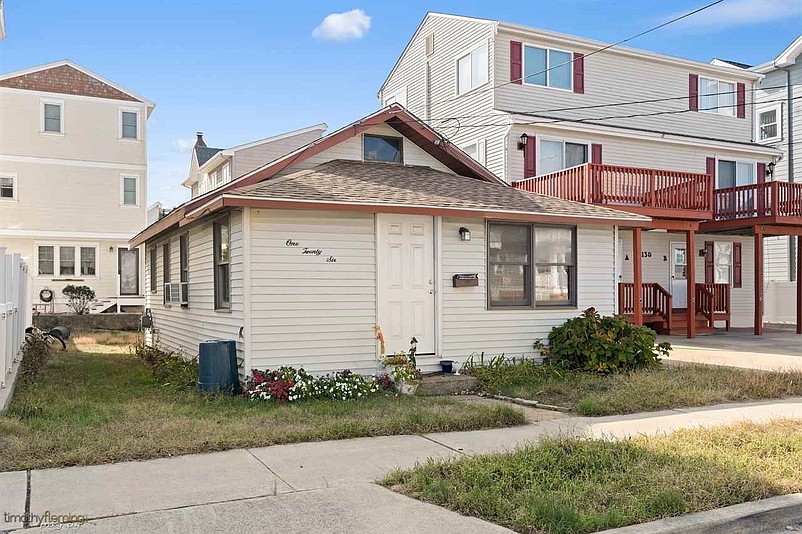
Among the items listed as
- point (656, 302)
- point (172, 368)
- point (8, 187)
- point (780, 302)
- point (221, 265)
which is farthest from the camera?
point (8, 187)

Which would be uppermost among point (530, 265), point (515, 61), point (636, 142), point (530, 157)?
point (515, 61)

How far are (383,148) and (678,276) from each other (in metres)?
13.2

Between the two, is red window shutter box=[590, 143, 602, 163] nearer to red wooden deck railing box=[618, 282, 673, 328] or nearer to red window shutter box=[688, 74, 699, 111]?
red wooden deck railing box=[618, 282, 673, 328]

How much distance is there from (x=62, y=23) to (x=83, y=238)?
12.6 metres

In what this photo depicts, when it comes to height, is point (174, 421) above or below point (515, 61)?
below

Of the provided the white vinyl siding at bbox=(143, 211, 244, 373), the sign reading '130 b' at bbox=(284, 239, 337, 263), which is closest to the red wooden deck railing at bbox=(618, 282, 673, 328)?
the sign reading '130 b' at bbox=(284, 239, 337, 263)

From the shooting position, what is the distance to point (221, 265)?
37.0 feet

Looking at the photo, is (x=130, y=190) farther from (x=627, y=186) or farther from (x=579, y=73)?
(x=627, y=186)

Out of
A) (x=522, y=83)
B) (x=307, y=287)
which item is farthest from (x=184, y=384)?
(x=522, y=83)

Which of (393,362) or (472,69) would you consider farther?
(472,69)

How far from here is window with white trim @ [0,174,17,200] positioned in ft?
86.6

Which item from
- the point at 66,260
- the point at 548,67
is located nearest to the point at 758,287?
the point at 548,67

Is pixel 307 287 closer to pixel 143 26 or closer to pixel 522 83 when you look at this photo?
pixel 143 26

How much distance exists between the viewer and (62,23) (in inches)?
645
